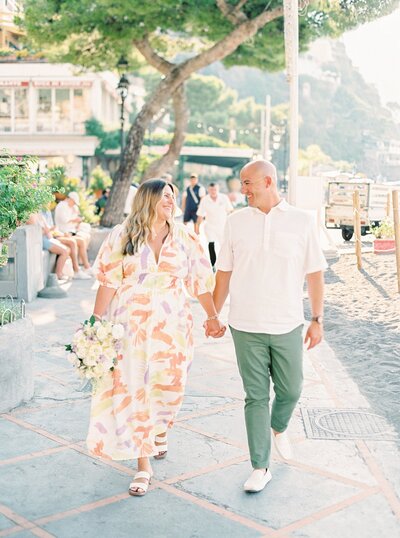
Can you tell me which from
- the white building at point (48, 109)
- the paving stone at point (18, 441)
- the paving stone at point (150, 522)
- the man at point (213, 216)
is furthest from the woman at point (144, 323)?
the white building at point (48, 109)

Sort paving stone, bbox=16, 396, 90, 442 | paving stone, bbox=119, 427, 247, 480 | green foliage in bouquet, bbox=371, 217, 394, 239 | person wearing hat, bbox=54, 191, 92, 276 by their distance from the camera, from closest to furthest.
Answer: paving stone, bbox=119, 427, 247, 480 → paving stone, bbox=16, 396, 90, 442 → person wearing hat, bbox=54, 191, 92, 276 → green foliage in bouquet, bbox=371, 217, 394, 239

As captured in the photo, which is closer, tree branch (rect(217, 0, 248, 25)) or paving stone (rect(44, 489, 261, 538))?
paving stone (rect(44, 489, 261, 538))

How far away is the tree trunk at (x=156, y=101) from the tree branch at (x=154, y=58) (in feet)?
0.84

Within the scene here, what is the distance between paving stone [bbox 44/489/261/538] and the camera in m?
4.38

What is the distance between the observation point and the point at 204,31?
2345cm

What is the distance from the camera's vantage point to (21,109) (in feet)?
185

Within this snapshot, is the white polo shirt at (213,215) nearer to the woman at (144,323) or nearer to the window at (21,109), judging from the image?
the woman at (144,323)

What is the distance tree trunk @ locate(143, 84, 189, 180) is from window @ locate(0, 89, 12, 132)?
116ft

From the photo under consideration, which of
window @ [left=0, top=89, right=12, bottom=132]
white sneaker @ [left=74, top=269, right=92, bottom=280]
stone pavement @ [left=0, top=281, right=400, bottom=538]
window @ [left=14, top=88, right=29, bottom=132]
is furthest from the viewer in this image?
window @ [left=0, top=89, right=12, bottom=132]

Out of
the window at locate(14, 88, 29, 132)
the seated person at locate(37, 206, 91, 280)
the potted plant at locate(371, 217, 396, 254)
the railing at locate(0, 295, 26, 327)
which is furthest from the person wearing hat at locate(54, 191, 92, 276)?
the window at locate(14, 88, 29, 132)

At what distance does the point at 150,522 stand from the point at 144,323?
44.8 inches

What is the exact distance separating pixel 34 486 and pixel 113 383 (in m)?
0.71

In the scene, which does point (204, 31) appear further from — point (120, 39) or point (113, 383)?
point (113, 383)

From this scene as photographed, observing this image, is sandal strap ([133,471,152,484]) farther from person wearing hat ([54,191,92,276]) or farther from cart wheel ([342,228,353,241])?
cart wheel ([342,228,353,241])
